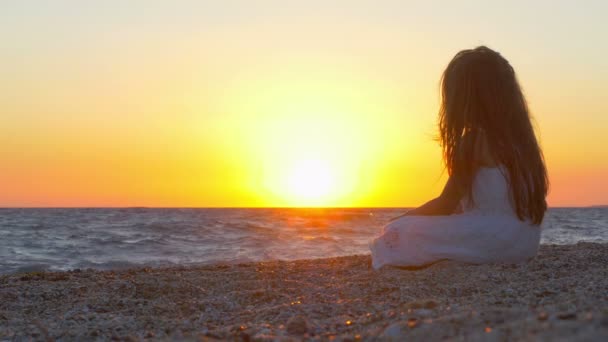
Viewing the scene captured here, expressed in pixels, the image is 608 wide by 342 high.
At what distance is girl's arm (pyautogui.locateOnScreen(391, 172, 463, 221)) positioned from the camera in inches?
197

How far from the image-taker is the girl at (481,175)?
4941mm

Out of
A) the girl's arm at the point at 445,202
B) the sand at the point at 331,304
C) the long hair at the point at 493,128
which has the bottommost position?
the sand at the point at 331,304

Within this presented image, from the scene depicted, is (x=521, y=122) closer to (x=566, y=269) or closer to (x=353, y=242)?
(x=566, y=269)

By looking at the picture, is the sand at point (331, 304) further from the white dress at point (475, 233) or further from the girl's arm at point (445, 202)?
the girl's arm at point (445, 202)

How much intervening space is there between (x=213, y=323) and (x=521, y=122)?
2708 millimetres

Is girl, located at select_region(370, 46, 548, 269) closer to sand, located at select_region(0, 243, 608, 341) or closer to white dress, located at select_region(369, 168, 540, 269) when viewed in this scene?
white dress, located at select_region(369, 168, 540, 269)

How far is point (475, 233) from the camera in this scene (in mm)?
5059

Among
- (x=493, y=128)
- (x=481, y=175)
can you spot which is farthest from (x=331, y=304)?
(x=493, y=128)

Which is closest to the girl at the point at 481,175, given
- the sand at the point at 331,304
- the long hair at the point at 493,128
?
the long hair at the point at 493,128

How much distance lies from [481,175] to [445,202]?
0.33m

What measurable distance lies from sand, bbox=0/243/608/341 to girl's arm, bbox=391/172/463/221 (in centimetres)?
42

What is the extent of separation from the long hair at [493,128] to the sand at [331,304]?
59 centimetres

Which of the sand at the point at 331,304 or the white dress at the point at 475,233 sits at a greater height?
the white dress at the point at 475,233

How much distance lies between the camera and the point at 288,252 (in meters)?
13.4
